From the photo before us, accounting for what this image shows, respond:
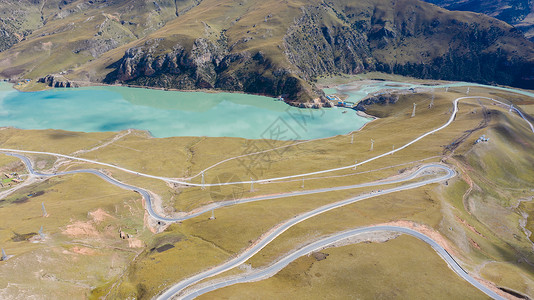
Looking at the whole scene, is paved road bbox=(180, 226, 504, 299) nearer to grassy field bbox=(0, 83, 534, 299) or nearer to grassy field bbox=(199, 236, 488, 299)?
grassy field bbox=(199, 236, 488, 299)

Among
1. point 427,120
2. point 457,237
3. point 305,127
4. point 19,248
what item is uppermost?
point 19,248

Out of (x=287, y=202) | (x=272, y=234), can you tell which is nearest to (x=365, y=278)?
(x=272, y=234)

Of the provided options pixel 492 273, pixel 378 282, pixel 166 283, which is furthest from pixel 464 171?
pixel 166 283

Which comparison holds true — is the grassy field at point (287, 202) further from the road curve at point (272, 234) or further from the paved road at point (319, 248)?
the paved road at point (319, 248)

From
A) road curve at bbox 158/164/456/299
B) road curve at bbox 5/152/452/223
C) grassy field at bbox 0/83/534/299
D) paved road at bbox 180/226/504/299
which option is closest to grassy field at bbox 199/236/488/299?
grassy field at bbox 0/83/534/299

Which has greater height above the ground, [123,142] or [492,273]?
[492,273]

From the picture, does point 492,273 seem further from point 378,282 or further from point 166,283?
point 166,283
